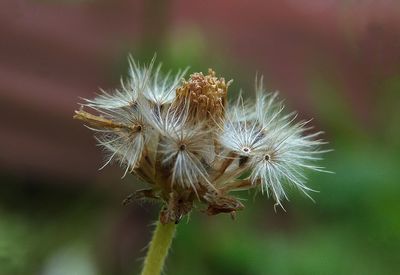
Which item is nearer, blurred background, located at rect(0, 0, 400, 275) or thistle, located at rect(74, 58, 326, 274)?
thistle, located at rect(74, 58, 326, 274)

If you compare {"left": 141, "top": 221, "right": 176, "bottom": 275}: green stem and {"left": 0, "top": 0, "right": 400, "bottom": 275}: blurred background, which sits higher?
{"left": 0, "top": 0, "right": 400, "bottom": 275}: blurred background

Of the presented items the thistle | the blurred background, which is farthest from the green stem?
the blurred background

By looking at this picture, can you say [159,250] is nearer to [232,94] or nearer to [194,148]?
[194,148]

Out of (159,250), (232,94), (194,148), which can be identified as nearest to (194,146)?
(194,148)

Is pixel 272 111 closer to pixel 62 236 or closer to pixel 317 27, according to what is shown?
pixel 62 236

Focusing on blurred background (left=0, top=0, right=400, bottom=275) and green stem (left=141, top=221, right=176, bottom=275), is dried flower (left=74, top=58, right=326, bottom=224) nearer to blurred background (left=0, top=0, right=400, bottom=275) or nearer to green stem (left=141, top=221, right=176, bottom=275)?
green stem (left=141, top=221, right=176, bottom=275)

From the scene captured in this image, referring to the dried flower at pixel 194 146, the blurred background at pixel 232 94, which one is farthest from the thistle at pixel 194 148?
the blurred background at pixel 232 94

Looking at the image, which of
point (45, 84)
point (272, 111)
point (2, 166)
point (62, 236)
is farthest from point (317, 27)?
point (272, 111)

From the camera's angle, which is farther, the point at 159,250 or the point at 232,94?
the point at 232,94
